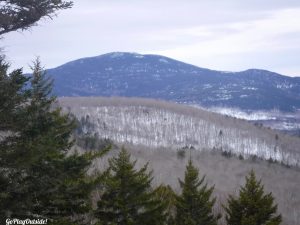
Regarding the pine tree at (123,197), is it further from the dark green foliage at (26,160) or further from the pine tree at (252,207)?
the pine tree at (252,207)

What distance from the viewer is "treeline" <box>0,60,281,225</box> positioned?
920 centimetres

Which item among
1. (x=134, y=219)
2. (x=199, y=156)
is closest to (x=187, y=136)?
(x=199, y=156)

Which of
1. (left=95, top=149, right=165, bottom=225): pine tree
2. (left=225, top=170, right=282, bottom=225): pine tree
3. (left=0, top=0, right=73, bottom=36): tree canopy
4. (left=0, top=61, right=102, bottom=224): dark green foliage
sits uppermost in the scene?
(left=0, top=0, right=73, bottom=36): tree canopy

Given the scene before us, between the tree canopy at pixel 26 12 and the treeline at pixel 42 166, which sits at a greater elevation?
the tree canopy at pixel 26 12

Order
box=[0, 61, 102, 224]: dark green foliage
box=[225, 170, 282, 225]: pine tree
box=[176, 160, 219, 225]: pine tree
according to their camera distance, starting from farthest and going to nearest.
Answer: box=[225, 170, 282, 225]: pine tree → box=[176, 160, 219, 225]: pine tree → box=[0, 61, 102, 224]: dark green foliage

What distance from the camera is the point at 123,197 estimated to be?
18016 mm

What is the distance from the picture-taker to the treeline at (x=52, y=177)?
9195mm

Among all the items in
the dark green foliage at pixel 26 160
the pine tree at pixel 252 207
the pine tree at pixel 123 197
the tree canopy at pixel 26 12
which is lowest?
the pine tree at pixel 252 207

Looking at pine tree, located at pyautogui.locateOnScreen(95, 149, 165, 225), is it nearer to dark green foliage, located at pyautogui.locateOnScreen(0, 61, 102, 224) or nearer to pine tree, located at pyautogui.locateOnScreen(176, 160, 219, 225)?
dark green foliage, located at pyautogui.locateOnScreen(0, 61, 102, 224)

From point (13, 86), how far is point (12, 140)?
3.75ft

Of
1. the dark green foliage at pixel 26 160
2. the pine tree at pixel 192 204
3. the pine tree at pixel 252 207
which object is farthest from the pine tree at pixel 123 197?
the pine tree at pixel 252 207

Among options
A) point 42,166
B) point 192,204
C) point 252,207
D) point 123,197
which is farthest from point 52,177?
point 252,207

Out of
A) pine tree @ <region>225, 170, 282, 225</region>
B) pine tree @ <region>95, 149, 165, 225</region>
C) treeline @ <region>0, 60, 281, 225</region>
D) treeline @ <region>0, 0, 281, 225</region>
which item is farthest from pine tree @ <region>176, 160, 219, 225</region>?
pine tree @ <region>95, 149, 165, 225</region>

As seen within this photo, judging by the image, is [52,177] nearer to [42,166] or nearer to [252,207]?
[42,166]
